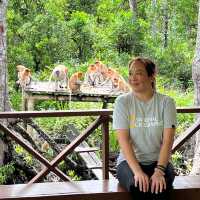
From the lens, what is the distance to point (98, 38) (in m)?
10.9

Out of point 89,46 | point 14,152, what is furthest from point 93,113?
point 89,46

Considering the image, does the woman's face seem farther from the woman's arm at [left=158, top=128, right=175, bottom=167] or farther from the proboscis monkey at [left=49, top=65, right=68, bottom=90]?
the proboscis monkey at [left=49, top=65, right=68, bottom=90]

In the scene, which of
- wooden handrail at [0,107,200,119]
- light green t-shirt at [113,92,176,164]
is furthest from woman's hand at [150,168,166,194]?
wooden handrail at [0,107,200,119]

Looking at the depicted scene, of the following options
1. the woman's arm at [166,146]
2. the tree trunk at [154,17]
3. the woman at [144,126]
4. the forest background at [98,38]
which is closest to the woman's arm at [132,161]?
the woman at [144,126]

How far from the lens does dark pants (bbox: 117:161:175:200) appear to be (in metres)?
1.92

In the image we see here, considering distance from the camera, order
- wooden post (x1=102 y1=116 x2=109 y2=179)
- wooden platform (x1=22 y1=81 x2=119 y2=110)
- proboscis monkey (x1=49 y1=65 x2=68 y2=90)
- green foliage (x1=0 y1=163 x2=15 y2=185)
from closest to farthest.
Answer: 1. wooden post (x1=102 y1=116 x2=109 y2=179)
2. green foliage (x1=0 y1=163 x2=15 y2=185)
3. proboscis monkey (x1=49 y1=65 x2=68 y2=90)
4. wooden platform (x1=22 y1=81 x2=119 y2=110)

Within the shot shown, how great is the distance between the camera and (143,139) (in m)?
2.04

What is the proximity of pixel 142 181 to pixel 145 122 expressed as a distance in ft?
0.89

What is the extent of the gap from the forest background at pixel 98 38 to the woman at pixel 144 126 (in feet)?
23.1

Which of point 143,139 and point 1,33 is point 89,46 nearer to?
point 1,33

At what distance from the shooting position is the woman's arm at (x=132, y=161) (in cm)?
191

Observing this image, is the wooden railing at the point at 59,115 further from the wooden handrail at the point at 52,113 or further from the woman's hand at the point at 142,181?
the woman's hand at the point at 142,181

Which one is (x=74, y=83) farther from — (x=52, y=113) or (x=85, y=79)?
(x=52, y=113)

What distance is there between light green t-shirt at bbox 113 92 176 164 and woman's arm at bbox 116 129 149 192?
0.03 metres
